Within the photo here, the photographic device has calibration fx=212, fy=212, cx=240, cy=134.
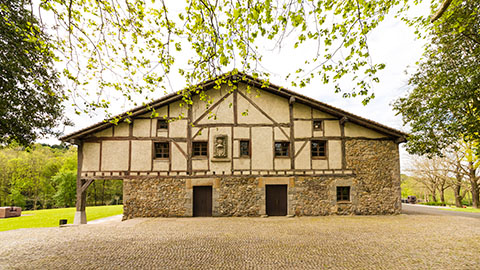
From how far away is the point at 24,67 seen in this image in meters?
6.39

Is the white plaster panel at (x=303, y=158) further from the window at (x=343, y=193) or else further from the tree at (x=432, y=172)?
the tree at (x=432, y=172)

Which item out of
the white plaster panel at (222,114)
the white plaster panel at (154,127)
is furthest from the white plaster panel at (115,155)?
the white plaster panel at (222,114)

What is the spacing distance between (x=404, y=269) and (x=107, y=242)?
282 inches

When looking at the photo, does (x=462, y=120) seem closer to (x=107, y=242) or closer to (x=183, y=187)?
(x=183, y=187)

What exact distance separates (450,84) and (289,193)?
25.6 ft

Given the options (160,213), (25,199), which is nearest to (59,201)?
(25,199)

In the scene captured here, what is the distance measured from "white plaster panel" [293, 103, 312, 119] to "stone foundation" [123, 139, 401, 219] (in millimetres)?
3021

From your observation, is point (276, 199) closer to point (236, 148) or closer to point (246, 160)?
point (246, 160)

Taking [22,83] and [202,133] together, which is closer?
[22,83]

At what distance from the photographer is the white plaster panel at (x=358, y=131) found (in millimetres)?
10625

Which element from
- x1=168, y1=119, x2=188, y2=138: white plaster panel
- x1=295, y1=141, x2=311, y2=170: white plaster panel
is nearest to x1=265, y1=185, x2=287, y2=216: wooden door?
x1=295, y1=141, x2=311, y2=170: white plaster panel

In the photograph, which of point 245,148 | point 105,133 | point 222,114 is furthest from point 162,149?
point 245,148

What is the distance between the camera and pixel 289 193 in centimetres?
1024

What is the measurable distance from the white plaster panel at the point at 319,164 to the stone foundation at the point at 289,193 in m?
0.48
